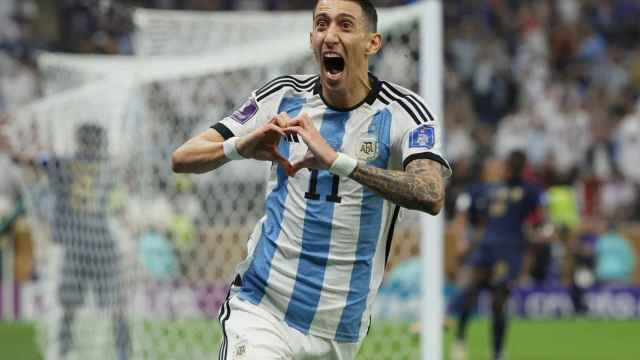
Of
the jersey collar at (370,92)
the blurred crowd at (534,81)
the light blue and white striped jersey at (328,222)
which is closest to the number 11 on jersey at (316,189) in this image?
the light blue and white striped jersey at (328,222)

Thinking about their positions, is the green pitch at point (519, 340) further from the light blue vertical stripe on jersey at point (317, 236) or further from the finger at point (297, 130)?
the finger at point (297, 130)

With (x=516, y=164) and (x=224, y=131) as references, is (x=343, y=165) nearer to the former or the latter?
(x=224, y=131)

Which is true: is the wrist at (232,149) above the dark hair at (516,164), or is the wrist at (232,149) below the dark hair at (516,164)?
below

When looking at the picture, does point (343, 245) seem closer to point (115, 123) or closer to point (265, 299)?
point (265, 299)

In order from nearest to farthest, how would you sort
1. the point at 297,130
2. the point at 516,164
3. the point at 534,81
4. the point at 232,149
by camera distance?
the point at 297,130 < the point at 232,149 < the point at 516,164 < the point at 534,81

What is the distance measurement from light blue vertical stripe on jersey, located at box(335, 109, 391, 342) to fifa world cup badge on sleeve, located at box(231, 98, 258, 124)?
0.48 m

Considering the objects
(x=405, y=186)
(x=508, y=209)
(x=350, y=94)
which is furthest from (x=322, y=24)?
(x=508, y=209)

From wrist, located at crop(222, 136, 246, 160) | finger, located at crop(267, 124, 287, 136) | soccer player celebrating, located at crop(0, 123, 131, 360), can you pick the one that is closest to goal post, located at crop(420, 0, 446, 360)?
soccer player celebrating, located at crop(0, 123, 131, 360)

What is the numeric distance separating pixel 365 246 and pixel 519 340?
40.0 ft

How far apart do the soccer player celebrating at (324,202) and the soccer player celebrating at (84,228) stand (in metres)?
6.48

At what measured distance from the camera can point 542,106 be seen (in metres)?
24.4

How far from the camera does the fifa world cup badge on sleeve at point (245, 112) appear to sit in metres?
5.90

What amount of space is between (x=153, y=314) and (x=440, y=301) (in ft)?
13.0

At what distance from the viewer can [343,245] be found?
19.2 feet
